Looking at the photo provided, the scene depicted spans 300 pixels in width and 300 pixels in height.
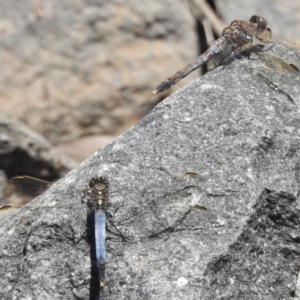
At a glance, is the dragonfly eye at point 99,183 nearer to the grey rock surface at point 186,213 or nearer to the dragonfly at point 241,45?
the grey rock surface at point 186,213

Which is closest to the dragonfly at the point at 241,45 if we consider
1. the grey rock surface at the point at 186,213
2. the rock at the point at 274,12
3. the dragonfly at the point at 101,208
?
the grey rock surface at the point at 186,213

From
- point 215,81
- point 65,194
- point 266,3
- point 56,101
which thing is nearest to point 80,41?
point 56,101

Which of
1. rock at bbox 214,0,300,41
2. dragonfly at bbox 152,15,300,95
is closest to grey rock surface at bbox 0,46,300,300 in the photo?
dragonfly at bbox 152,15,300,95

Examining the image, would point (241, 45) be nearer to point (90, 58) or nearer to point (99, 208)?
point (99, 208)

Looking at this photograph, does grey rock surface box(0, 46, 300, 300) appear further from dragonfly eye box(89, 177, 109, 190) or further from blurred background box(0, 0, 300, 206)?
blurred background box(0, 0, 300, 206)

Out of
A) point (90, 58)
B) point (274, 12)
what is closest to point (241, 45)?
point (90, 58)

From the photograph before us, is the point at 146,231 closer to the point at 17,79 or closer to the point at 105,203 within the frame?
the point at 105,203

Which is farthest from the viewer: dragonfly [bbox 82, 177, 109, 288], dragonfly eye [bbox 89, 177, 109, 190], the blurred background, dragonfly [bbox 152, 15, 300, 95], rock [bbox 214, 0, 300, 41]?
rock [bbox 214, 0, 300, 41]

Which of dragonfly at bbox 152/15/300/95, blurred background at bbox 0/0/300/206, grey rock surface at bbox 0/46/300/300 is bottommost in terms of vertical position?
grey rock surface at bbox 0/46/300/300
